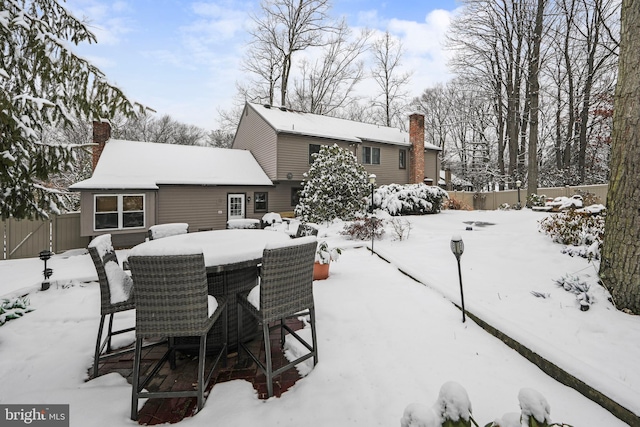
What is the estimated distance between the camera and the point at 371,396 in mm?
2123

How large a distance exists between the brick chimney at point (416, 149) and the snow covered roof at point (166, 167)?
9.29m

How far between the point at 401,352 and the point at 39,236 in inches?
490

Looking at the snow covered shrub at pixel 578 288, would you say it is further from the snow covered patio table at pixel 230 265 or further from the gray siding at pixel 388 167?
the gray siding at pixel 388 167

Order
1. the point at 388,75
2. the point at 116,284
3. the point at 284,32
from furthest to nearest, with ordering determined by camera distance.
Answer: the point at 388,75 → the point at 284,32 → the point at 116,284

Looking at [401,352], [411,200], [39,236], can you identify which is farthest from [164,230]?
[411,200]

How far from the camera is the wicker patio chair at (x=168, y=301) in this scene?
1.91 meters

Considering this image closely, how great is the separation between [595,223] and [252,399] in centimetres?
622

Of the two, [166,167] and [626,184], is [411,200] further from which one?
[166,167]

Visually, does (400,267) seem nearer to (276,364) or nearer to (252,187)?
(276,364)

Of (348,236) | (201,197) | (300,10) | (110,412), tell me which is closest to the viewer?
(110,412)

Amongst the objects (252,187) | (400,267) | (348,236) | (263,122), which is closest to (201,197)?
Result: (252,187)

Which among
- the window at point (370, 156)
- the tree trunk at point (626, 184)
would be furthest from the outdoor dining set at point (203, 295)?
the window at point (370, 156)

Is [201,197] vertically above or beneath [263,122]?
beneath

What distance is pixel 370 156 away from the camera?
16.6 metres
